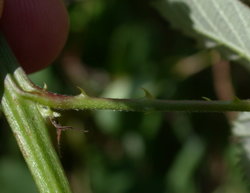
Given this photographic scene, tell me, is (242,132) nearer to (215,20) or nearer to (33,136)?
(215,20)

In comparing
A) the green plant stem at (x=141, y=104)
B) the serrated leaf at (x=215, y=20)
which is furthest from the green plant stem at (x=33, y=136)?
the serrated leaf at (x=215, y=20)

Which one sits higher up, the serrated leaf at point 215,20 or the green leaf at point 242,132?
the serrated leaf at point 215,20

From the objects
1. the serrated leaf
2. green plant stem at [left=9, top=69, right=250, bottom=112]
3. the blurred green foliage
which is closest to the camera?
green plant stem at [left=9, top=69, right=250, bottom=112]

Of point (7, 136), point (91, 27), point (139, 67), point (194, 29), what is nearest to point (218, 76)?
point (139, 67)

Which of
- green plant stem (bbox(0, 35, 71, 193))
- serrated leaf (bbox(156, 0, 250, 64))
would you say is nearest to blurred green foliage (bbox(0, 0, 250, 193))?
serrated leaf (bbox(156, 0, 250, 64))

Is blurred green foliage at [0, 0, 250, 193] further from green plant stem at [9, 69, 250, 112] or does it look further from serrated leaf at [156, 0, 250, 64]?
green plant stem at [9, 69, 250, 112]

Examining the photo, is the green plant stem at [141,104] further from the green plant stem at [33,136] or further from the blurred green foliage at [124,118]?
the blurred green foliage at [124,118]

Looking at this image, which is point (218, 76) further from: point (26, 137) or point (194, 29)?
point (26, 137)
